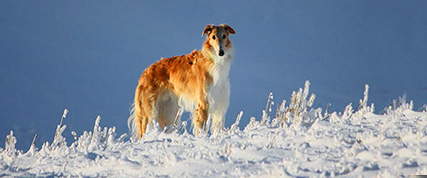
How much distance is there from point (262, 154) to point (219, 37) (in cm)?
489

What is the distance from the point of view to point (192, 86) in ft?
27.1

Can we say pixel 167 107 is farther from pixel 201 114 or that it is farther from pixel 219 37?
pixel 219 37

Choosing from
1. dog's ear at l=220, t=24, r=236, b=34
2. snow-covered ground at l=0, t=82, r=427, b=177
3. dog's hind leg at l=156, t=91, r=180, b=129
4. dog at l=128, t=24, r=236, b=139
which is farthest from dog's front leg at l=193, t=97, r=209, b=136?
snow-covered ground at l=0, t=82, r=427, b=177

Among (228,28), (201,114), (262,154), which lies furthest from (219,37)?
(262,154)

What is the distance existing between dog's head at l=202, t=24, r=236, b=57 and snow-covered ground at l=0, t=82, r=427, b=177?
11.4 feet

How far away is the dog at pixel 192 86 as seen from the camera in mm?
7875

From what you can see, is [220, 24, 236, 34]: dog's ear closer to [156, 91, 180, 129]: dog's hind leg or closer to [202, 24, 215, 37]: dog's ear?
[202, 24, 215, 37]: dog's ear

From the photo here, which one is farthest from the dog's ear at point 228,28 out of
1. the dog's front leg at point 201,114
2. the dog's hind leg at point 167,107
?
the dog's hind leg at point 167,107

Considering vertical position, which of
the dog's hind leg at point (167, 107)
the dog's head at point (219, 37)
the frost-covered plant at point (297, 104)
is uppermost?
the dog's head at point (219, 37)

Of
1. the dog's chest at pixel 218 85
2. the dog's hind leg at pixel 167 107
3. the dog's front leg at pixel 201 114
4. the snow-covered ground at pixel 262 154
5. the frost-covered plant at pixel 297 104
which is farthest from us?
the dog's hind leg at pixel 167 107

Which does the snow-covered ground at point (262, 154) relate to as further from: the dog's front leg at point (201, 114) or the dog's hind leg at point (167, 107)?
the dog's hind leg at point (167, 107)

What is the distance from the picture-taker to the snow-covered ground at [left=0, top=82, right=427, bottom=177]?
8.66ft

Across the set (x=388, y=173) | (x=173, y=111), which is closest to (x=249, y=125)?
(x=388, y=173)

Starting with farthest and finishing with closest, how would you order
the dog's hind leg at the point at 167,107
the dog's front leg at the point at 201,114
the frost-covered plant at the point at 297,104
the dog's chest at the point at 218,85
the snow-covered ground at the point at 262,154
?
the dog's hind leg at the point at 167,107
the dog's chest at the point at 218,85
the dog's front leg at the point at 201,114
the frost-covered plant at the point at 297,104
the snow-covered ground at the point at 262,154
